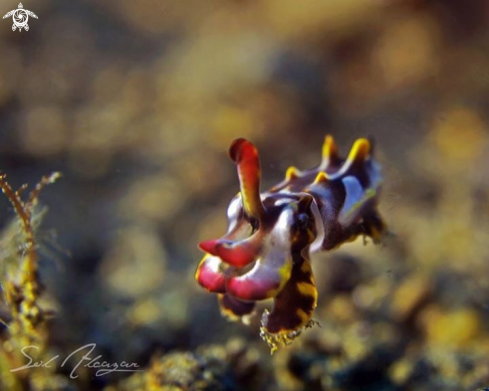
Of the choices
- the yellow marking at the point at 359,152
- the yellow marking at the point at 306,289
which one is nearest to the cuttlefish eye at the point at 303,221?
the yellow marking at the point at 306,289

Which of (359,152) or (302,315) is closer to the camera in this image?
(302,315)

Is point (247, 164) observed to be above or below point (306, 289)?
above

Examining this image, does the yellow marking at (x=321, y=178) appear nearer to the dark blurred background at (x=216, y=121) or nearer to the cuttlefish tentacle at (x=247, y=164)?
the cuttlefish tentacle at (x=247, y=164)

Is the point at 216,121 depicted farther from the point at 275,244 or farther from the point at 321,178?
the point at 275,244

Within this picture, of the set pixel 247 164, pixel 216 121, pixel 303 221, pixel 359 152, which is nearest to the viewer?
pixel 247 164

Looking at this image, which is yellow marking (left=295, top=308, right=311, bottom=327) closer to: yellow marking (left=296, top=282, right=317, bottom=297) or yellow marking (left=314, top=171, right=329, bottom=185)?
yellow marking (left=296, top=282, right=317, bottom=297)

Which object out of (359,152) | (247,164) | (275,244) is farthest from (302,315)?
(359,152)

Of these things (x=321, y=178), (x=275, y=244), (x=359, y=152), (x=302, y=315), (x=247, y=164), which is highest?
(x=359, y=152)

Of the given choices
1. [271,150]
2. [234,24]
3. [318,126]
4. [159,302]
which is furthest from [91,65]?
[159,302]

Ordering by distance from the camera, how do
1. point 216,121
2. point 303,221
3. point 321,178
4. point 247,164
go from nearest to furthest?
point 247,164
point 303,221
point 321,178
point 216,121
